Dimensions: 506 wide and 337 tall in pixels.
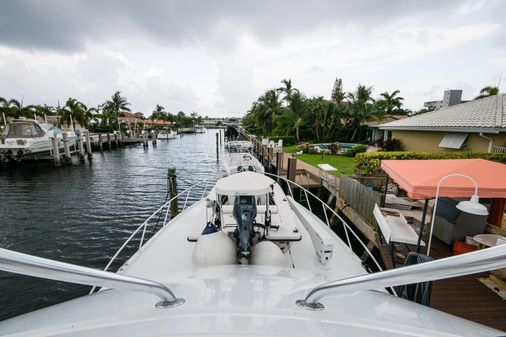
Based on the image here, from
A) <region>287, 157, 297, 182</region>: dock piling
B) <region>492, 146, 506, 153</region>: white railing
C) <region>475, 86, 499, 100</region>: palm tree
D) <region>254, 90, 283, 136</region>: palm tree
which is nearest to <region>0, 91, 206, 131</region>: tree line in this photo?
<region>254, 90, 283, 136</region>: palm tree

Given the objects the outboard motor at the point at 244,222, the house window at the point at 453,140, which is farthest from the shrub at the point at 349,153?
the outboard motor at the point at 244,222

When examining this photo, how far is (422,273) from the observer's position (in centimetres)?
116

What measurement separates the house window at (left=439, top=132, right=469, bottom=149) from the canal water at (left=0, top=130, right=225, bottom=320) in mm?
15732

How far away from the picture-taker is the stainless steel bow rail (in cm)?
96

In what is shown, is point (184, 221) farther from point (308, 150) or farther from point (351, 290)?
point (308, 150)

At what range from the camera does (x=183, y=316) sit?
1.50 metres

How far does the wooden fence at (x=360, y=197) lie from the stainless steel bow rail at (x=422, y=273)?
6.81 m

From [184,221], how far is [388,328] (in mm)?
5221

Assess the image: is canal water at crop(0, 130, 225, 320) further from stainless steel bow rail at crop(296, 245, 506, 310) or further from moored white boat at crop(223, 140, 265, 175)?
stainless steel bow rail at crop(296, 245, 506, 310)

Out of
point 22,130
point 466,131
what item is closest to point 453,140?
point 466,131

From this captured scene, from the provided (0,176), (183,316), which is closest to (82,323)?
(183,316)

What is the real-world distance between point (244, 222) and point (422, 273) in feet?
7.47

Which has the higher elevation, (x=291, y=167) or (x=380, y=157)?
(x=380, y=157)

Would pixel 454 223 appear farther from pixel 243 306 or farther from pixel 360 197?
pixel 243 306
